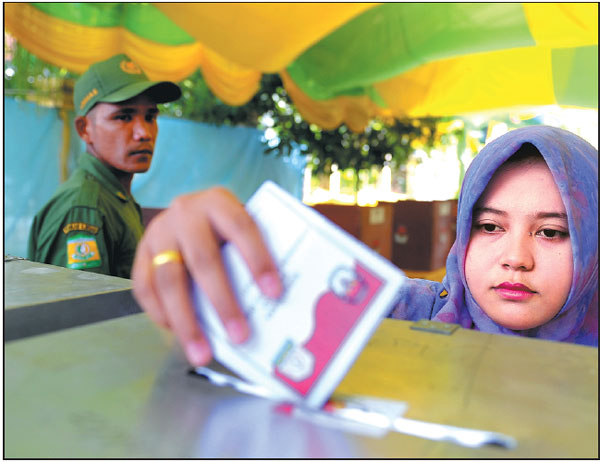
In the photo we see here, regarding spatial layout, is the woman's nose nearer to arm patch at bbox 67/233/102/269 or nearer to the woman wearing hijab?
the woman wearing hijab

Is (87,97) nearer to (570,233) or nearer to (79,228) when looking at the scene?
(79,228)

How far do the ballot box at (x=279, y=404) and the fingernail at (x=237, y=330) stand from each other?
5 centimetres

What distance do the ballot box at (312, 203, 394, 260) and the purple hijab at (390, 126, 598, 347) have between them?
8.30 feet

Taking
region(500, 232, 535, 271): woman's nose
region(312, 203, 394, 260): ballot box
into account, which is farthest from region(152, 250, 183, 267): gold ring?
region(312, 203, 394, 260): ballot box

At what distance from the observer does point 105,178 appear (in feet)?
5.90

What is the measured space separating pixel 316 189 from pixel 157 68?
9.97 ft

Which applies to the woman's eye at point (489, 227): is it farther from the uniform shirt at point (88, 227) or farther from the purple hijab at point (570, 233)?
the uniform shirt at point (88, 227)

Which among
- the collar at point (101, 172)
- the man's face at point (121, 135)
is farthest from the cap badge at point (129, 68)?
the collar at point (101, 172)

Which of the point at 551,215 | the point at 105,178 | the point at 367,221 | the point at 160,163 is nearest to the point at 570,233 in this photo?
the point at 551,215

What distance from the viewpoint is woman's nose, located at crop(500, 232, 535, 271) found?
78cm

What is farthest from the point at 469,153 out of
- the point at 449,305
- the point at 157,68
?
the point at 449,305

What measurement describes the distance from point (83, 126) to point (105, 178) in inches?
10.4

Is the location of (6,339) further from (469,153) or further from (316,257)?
(469,153)

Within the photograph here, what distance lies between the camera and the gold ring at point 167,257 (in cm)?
38
